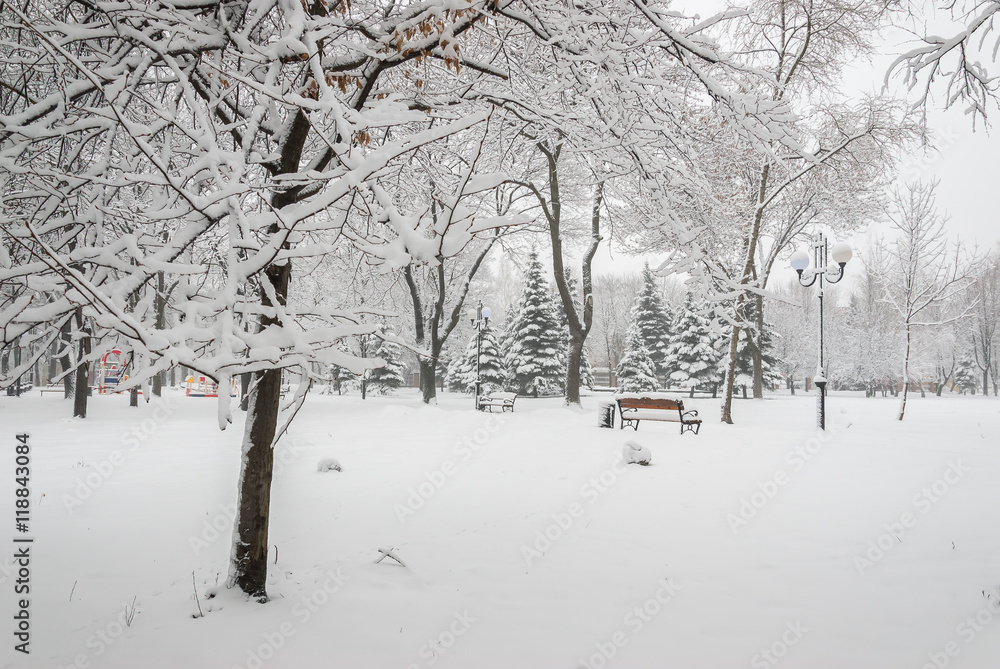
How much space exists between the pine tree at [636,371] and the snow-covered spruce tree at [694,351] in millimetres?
2527

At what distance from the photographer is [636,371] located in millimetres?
35875

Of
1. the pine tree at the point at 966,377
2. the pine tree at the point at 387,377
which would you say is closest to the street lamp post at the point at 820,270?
the pine tree at the point at 387,377

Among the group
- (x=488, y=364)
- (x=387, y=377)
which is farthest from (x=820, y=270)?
(x=387, y=377)

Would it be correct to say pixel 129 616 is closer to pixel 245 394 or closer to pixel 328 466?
pixel 245 394

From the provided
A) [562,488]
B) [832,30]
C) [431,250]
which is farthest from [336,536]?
[832,30]

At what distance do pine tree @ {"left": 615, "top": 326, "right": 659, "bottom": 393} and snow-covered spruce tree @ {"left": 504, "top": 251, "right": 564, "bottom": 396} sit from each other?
5.76 m

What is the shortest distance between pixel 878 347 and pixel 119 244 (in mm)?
51325

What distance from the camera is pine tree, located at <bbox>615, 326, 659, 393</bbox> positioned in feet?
117

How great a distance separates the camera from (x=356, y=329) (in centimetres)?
224

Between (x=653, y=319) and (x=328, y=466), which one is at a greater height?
(x=653, y=319)

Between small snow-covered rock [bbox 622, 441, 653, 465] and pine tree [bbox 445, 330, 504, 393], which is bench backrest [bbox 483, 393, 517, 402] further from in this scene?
pine tree [bbox 445, 330, 504, 393]

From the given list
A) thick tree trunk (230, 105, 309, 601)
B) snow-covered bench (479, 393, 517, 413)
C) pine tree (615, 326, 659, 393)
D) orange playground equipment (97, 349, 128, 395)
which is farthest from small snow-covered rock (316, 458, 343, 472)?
pine tree (615, 326, 659, 393)

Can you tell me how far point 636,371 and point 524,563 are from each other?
32856 millimetres

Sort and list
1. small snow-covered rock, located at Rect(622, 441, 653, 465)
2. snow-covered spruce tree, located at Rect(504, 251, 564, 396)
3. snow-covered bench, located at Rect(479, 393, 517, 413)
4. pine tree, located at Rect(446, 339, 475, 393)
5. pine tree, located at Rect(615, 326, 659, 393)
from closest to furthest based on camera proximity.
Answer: small snow-covered rock, located at Rect(622, 441, 653, 465) < snow-covered bench, located at Rect(479, 393, 517, 413) < snow-covered spruce tree, located at Rect(504, 251, 564, 396) < pine tree, located at Rect(615, 326, 659, 393) < pine tree, located at Rect(446, 339, 475, 393)
